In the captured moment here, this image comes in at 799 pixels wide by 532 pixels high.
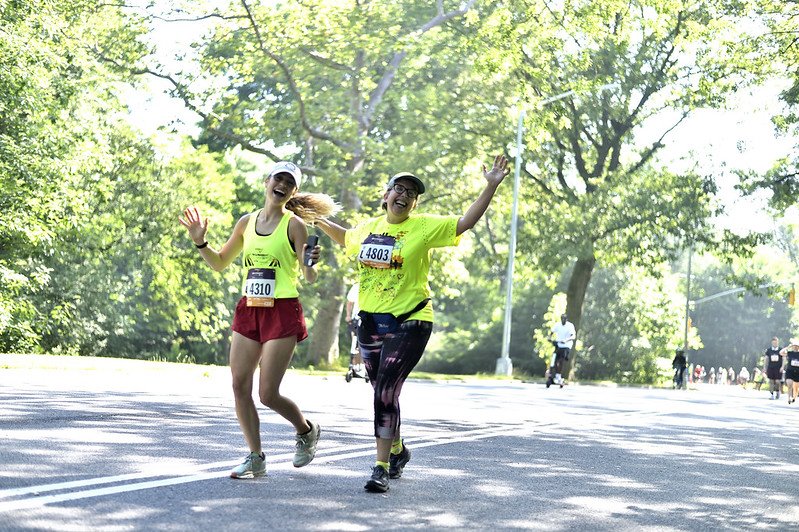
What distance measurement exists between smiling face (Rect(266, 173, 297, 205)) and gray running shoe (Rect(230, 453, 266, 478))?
144 centimetres

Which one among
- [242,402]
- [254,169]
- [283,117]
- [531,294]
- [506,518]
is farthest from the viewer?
[531,294]

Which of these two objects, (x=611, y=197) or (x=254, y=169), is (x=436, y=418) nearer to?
(x=611, y=197)

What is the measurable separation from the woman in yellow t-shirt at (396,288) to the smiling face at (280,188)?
51cm

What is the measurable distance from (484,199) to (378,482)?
1.66 m

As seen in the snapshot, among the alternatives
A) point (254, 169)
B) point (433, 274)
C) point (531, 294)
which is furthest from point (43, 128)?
point (531, 294)

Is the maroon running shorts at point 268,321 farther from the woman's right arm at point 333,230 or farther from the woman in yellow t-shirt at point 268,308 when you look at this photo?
the woman's right arm at point 333,230

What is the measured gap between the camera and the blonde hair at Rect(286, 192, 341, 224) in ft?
26.2

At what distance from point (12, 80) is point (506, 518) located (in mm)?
20034

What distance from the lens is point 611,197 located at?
134ft

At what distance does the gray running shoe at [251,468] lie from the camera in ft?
24.2

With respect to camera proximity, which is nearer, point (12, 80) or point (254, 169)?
point (12, 80)

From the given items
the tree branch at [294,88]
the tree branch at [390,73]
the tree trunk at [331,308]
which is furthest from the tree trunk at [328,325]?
the tree branch at [390,73]

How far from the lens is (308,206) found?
8023 millimetres

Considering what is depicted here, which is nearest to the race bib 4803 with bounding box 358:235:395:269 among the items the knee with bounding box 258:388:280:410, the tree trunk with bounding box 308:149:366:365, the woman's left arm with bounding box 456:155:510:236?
the woman's left arm with bounding box 456:155:510:236
